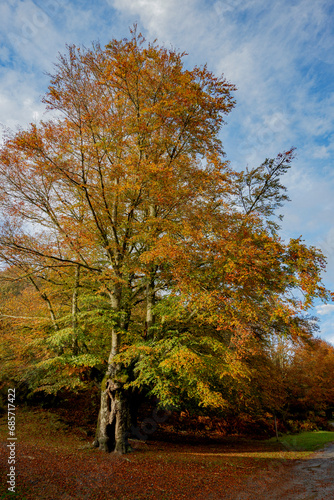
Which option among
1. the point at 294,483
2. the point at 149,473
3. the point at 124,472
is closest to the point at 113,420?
the point at 124,472

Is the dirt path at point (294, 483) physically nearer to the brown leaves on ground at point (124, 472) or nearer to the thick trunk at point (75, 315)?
the brown leaves on ground at point (124, 472)

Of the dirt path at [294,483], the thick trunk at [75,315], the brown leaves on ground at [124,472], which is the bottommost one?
the dirt path at [294,483]

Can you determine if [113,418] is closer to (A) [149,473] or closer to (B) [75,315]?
(A) [149,473]

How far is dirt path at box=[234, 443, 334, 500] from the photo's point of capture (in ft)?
27.1

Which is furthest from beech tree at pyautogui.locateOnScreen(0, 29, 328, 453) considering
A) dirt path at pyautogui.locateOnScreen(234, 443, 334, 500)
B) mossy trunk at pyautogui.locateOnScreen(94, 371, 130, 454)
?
dirt path at pyautogui.locateOnScreen(234, 443, 334, 500)

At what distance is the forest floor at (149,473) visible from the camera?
6695 millimetres

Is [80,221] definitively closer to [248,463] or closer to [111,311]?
[111,311]

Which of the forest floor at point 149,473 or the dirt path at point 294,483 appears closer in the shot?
the forest floor at point 149,473

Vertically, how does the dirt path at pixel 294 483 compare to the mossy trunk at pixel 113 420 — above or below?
below

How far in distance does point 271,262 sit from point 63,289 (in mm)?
9438

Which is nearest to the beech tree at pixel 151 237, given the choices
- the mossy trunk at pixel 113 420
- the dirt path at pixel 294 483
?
the mossy trunk at pixel 113 420

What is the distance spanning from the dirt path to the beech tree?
9.81ft

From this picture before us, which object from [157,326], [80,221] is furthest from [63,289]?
[157,326]

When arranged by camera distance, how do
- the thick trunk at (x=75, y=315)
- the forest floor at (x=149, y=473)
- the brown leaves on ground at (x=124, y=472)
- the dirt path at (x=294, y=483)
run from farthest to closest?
the thick trunk at (x=75, y=315) < the dirt path at (x=294, y=483) < the forest floor at (x=149, y=473) < the brown leaves on ground at (x=124, y=472)
